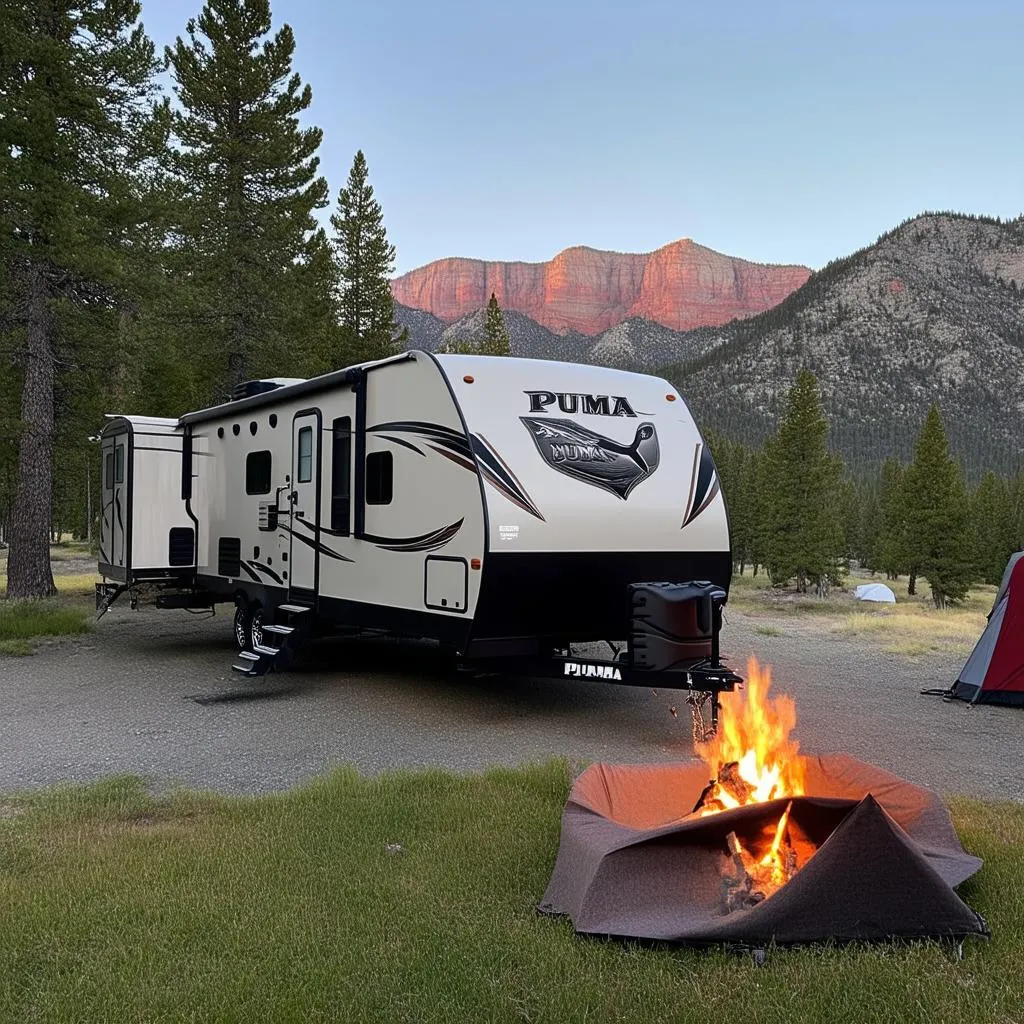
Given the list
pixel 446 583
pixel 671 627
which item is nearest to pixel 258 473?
pixel 446 583

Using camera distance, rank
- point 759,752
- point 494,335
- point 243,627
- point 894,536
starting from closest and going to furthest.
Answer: point 759,752
point 243,627
point 494,335
point 894,536

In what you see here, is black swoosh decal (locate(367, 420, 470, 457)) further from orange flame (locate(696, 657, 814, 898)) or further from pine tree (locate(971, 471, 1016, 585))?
pine tree (locate(971, 471, 1016, 585))

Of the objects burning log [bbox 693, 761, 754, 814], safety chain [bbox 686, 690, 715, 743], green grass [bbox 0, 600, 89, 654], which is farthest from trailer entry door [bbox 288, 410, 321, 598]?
burning log [bbox 693, 761, 754, 814]

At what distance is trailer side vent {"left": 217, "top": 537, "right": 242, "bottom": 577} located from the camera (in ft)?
36.7

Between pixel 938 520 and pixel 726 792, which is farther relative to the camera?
pixel 938 520

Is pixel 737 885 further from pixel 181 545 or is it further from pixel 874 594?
pixel 874 594

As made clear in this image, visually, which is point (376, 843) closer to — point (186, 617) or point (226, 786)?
point (226, 786)

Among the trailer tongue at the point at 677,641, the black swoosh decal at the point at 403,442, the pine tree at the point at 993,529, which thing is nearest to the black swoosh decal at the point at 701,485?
the trailer tongue at the point at 677,641

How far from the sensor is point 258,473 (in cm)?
1077

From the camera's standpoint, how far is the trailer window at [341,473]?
902 cm

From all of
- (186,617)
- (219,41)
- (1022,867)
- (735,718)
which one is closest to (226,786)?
(735,718)

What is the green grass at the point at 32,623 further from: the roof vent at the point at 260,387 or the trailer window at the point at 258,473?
the roof vent at the point at 260,387

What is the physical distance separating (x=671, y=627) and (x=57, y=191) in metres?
13.3

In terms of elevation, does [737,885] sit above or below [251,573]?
below
